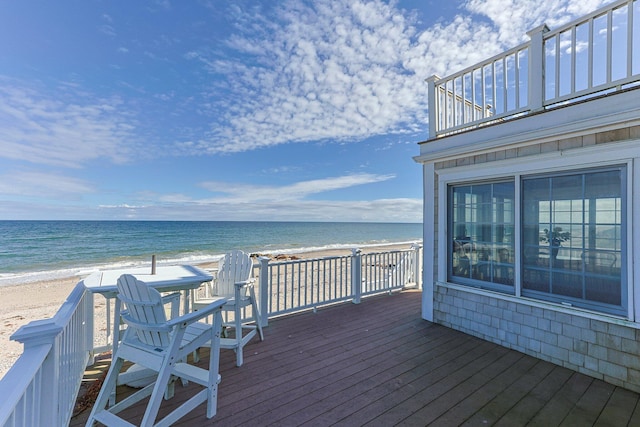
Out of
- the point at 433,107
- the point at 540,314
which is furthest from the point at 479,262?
the point at 433,107

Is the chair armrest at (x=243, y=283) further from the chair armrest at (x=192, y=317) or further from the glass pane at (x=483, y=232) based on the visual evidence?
the glass pane at (x=483, y=232)

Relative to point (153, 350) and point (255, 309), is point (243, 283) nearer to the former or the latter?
point (255, 309)

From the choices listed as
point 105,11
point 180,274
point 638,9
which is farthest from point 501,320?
point 105,11

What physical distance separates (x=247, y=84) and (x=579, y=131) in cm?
810

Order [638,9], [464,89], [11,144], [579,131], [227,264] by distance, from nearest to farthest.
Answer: [638,9], [579,131], [227,264], [464,89], [11,144]

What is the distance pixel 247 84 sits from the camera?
8.30 m

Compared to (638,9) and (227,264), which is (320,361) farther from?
(638,9)

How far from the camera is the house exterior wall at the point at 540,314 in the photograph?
232 centimetres

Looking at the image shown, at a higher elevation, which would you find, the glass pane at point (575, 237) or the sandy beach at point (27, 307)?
the glass pane at point (575, 237)

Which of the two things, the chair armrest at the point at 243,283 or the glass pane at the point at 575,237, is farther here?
the chair armrest at the point at 243,283

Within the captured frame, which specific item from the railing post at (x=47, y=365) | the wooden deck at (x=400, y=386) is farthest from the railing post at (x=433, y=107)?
the railing post at (x=47, y=365)

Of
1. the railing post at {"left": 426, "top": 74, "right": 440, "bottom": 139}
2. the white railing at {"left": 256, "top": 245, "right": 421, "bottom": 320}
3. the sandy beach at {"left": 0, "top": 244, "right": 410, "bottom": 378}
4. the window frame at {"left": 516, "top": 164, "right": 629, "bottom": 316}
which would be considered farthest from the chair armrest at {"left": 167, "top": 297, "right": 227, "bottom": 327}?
the railing post at {"left": 426, "top": 74, "right": 440, "bottom": 139}

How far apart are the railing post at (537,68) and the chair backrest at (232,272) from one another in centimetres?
360

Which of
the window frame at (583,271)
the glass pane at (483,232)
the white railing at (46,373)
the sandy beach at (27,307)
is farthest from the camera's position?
the sandy beach at (27,307)
